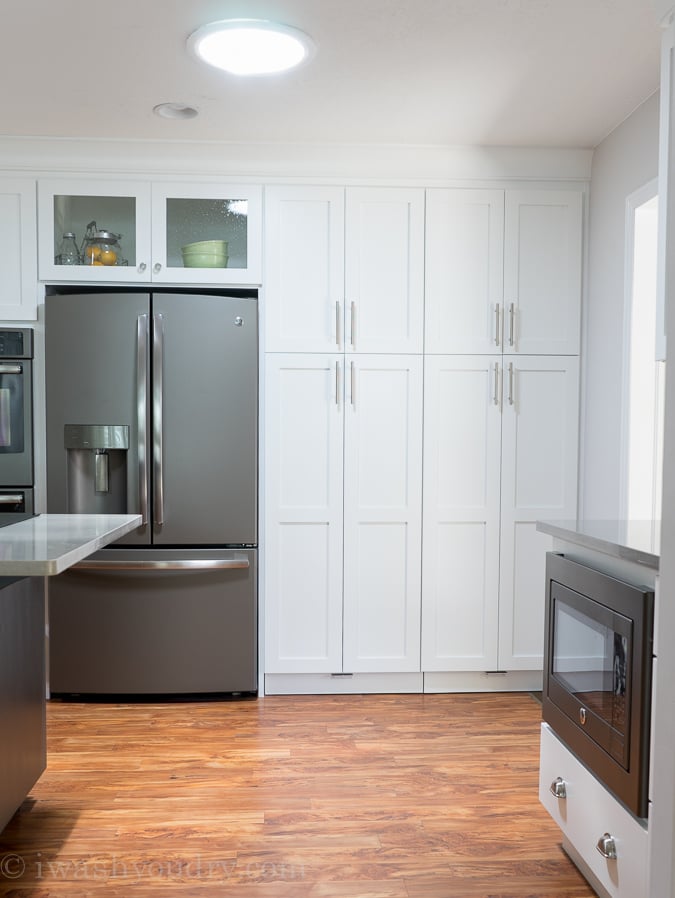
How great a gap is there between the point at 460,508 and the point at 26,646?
76.9 inches

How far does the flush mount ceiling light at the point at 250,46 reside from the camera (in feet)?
7.65

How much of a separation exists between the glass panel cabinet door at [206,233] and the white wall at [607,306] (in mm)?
1497

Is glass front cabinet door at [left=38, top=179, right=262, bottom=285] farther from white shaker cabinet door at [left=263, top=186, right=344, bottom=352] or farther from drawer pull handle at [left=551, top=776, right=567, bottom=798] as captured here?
drawer pull handle at [left=551, top=776, right=567, bottom=798]

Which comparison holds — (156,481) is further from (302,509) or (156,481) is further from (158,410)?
(302,509)

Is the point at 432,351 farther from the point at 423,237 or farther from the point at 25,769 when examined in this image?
the point at 25,769

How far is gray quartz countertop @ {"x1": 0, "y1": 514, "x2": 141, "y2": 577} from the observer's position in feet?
4.66

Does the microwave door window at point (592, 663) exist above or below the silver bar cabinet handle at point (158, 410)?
below

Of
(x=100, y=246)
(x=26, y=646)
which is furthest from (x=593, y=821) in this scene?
(x=100, y=246)

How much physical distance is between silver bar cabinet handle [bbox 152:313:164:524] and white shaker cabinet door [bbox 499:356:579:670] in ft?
5.00

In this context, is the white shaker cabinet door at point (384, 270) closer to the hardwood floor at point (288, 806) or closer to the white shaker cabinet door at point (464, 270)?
the white shaker cabinet door at point (464, 270)

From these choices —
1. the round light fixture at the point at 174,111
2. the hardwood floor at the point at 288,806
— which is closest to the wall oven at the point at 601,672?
the hardwood floor at the point at 288,806

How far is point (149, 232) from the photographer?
3354 millimetres

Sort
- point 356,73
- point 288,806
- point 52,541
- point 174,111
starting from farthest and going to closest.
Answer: point 174,111, point 356,73, point 288,806, point 52,541

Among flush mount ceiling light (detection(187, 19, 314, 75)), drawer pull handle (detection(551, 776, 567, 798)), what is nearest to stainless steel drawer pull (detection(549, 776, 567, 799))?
drawer pull handle (detection(551, 776, 567, 798))
